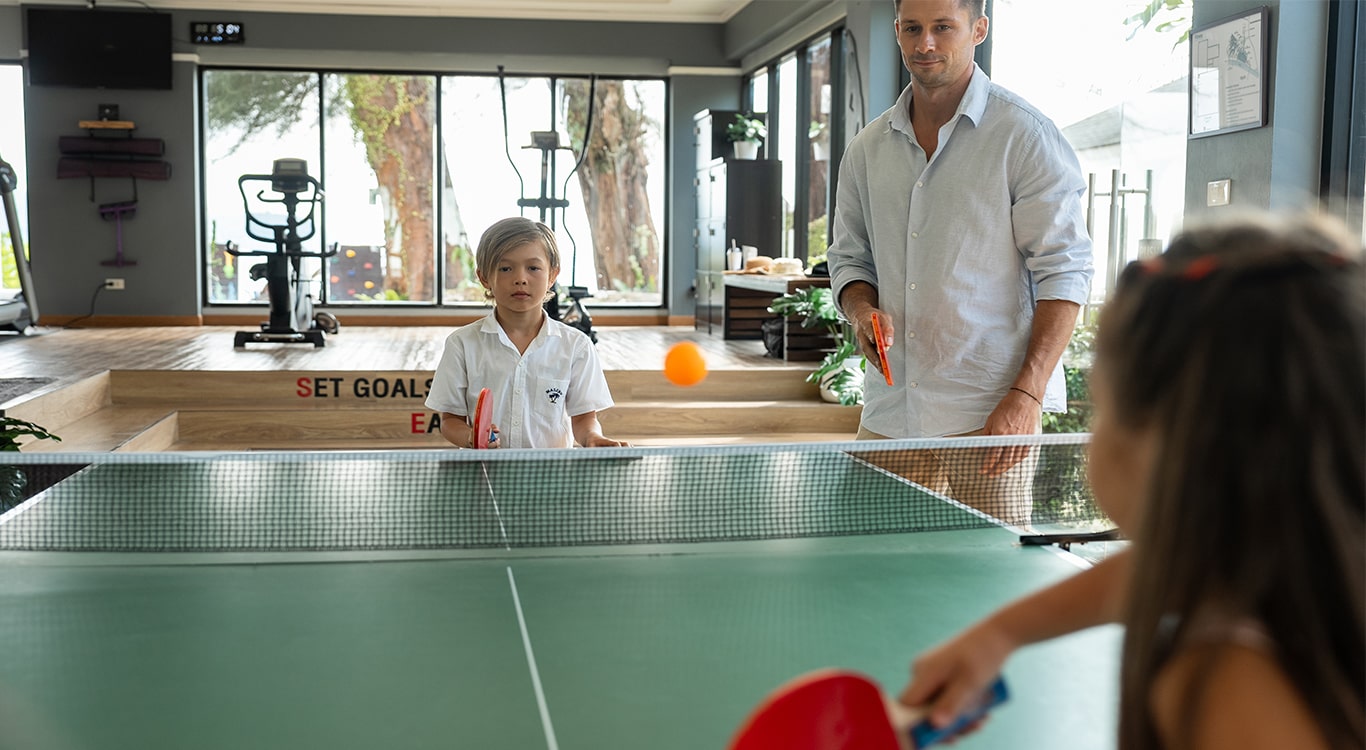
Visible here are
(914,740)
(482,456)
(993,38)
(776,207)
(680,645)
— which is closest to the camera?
(914,740)

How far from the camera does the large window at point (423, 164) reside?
11.5m

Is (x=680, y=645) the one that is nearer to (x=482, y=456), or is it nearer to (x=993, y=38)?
(x=482, y=456)

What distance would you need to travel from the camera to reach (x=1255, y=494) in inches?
23.4

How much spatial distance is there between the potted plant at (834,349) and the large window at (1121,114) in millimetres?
1658

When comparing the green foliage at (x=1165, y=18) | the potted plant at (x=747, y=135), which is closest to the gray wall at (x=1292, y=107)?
the green foliage at (x=1165, y=18)

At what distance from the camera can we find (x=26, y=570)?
1.69 m

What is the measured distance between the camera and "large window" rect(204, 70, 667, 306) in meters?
11.5

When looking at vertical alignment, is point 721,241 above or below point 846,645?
above

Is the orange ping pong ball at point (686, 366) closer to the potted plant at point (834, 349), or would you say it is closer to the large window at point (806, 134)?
the potted plant at point (834, 349)

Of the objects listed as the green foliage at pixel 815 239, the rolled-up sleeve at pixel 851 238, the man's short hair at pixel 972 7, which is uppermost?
the man's short hair at pixel 972 7

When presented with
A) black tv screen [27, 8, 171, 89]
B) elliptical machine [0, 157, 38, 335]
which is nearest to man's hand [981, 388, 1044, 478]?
elliptical machine [0, 157, 38, 335]

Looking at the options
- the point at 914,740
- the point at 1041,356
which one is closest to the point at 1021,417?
the point at 1041,356

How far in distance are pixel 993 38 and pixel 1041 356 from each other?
16.8ft

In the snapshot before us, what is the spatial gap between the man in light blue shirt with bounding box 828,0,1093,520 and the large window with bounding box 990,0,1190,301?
8.83ft
